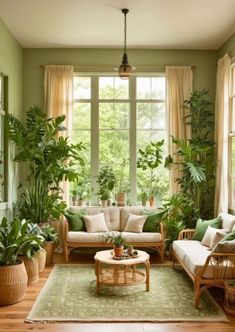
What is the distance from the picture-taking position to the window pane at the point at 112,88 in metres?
6.87

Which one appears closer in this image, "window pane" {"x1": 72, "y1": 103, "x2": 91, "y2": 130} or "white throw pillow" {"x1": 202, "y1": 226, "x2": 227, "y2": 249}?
"white throw pillow" {"x1": 202, "y1": 226, "x2": 227, "y2": 249}

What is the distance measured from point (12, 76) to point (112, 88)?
179 centimetres

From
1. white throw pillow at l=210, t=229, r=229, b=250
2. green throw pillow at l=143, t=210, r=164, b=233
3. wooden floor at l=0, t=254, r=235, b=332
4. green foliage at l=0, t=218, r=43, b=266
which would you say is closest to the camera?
wooden floor at l=0, t=254, r=235, b=332

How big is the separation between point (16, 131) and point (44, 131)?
0.49m

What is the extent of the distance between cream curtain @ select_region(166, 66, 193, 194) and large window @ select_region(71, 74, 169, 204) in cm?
25

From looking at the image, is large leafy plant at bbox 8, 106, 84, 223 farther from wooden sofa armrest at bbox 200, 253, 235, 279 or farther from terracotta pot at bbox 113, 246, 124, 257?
wooden sofa armrest at bbox 200, 253, 235, 279

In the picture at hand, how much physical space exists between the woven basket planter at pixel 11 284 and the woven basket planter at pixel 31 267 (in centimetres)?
59

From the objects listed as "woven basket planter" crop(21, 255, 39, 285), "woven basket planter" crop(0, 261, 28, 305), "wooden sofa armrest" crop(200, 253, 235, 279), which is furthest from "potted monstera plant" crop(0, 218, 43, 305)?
"wooden sofa armrest" crop(200, 253, 235, 279)

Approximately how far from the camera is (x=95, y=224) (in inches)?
239

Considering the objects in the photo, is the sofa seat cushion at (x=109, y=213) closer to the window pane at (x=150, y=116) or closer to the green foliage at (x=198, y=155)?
the green foliage at (x=198, y=155)

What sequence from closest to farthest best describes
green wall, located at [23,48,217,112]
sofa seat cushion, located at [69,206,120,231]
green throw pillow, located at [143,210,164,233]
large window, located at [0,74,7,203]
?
large window, located at [0,74,7,203] → green throw pillow, located at [143,210,164,233] → sofa seat cushion, located at [69,206,120,231] → green wall, located at [23,48,217,112]

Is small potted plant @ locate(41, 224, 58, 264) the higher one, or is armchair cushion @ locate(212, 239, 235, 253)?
armchair cushion @ locate(212, 239, 235, 253)

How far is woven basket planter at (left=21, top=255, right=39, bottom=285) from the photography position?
4.80m

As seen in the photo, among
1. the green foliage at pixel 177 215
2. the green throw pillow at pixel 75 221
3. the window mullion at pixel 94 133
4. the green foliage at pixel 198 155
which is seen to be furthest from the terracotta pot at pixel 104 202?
the green foliage at pixel 198 155
